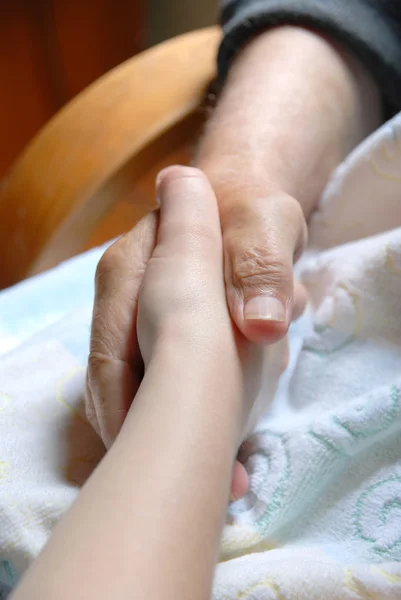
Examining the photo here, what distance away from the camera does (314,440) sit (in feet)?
1.28

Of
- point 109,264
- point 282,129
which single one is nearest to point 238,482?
point 109,264

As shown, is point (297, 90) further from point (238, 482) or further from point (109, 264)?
point (238, 482)

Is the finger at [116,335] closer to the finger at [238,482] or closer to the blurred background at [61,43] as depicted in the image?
the finger at [238,482]

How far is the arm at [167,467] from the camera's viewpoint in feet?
0.77

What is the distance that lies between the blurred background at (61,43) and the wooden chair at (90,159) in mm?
811

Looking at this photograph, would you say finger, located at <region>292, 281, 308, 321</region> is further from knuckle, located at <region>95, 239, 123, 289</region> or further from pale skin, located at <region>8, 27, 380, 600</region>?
knuckle, located at <region>95, 239, 123, 289</region>

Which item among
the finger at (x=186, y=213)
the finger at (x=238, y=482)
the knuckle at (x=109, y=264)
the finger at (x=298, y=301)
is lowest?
the finger at (x=238, y=482)

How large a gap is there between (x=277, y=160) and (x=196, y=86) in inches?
7.9

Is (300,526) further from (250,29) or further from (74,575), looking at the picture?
(250,29)

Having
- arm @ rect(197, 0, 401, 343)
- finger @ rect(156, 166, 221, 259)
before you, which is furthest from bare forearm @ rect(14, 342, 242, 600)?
arm @ rect(197, 0, 401, 343)

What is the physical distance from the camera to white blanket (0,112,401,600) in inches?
13.4

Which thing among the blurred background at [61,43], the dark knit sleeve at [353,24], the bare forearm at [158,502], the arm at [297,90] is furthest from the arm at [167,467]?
the blurred background at [61,43]

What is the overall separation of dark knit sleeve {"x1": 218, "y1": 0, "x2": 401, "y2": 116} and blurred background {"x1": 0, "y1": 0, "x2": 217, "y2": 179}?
0.88 m

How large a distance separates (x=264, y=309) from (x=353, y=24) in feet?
1.35
